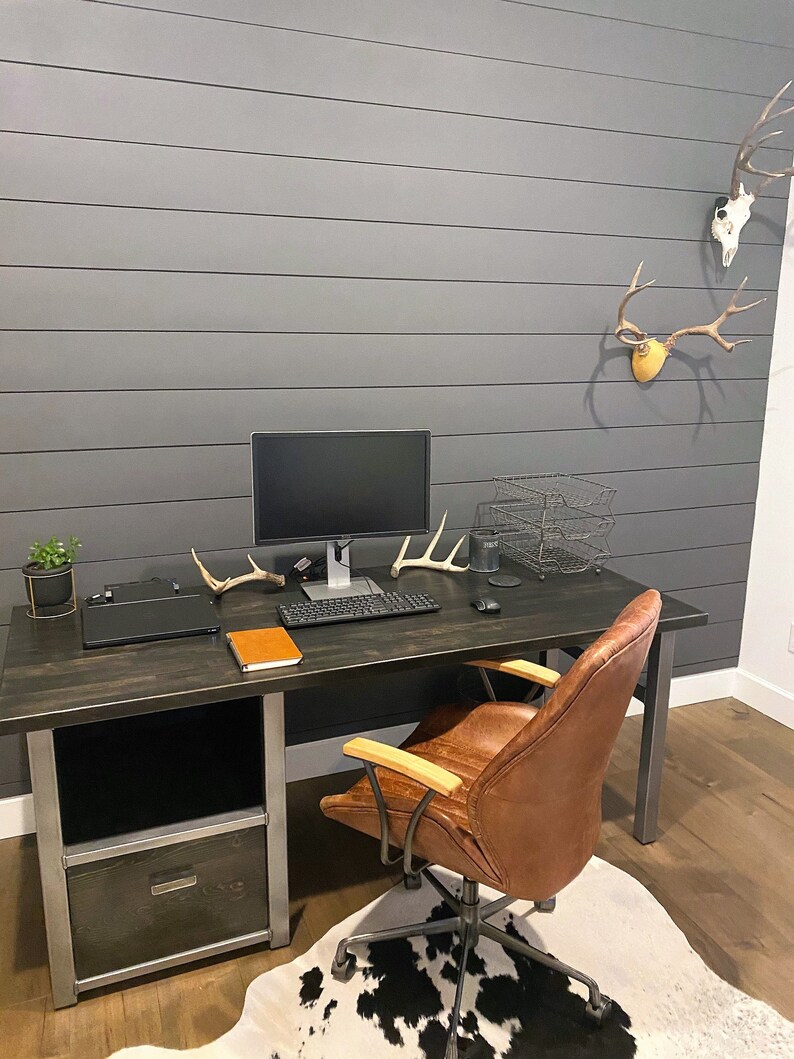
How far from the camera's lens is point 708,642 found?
126 inches

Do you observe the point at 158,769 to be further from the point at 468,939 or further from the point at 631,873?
the point at 631,873

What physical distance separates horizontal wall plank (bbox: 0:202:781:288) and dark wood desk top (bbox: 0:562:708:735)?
3.03 feet

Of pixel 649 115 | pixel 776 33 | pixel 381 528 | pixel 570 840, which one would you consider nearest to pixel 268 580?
pixel 381 528

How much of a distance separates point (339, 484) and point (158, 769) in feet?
2.82

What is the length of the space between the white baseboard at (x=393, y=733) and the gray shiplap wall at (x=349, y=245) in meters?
0.07

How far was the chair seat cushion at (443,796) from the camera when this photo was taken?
5.10ft

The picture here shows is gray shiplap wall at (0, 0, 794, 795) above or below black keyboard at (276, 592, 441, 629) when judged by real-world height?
above

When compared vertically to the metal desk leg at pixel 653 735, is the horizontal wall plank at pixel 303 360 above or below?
above

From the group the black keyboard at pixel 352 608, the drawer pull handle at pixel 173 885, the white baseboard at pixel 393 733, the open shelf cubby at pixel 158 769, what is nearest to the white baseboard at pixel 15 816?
the white baseboard at pixel 393 733

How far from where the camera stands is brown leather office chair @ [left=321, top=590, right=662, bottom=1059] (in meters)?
1.37

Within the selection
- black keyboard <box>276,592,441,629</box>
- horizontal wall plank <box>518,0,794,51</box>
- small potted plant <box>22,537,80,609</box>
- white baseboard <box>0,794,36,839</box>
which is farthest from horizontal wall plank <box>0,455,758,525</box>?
horizontal wall plank <box>518,0,794,51</box>

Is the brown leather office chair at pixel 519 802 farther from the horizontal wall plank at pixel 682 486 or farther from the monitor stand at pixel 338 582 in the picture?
the horizontal wall plank at pixel 682 486

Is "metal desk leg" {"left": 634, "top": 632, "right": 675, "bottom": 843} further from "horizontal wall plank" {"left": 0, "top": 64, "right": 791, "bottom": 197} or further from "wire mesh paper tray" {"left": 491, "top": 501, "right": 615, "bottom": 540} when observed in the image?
"horizontal wall plank" {"left": 0, "top": 64, "right": 791, "bottom": 197}

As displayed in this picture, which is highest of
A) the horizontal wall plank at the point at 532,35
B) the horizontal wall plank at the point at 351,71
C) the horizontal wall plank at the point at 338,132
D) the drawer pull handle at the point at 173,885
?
the horizontal wall plank at the point at 532,35
